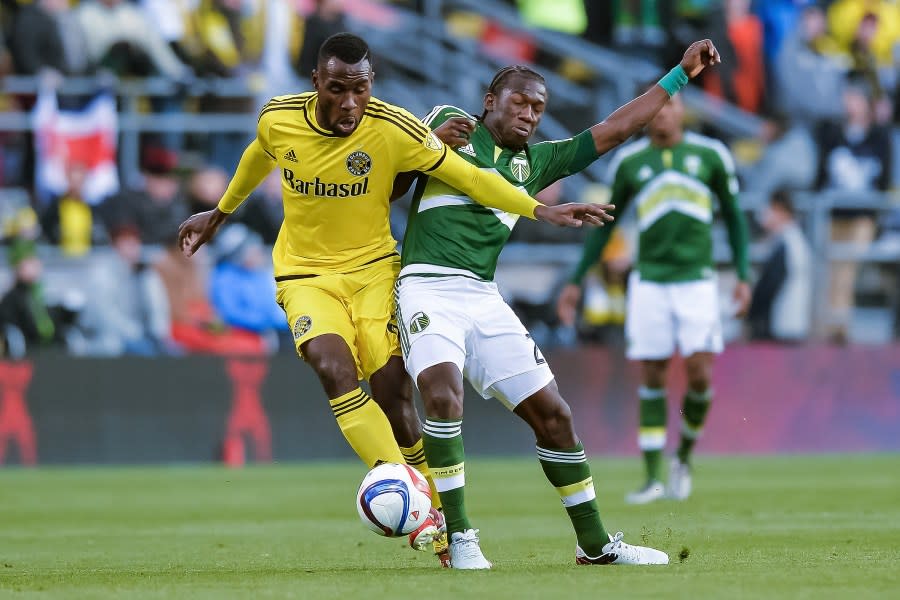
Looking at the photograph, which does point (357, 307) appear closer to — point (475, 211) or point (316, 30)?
point (475, 211)

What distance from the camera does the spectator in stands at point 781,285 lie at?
17828 mm

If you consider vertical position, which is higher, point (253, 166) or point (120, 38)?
point (253, 166)

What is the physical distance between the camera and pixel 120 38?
18156 mm

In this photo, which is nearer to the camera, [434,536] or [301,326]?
[434,536]

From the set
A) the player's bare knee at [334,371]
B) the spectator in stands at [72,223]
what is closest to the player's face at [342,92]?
the player's bare knee at [334,371]

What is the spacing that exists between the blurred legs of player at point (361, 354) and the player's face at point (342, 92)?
78 centimetres

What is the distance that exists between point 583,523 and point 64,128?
11381 mm

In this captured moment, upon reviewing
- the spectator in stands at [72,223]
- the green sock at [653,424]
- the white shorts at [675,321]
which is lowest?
the spectator in stands at [72,223]

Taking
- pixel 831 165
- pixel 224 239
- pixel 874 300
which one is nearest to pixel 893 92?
pixel 831 165

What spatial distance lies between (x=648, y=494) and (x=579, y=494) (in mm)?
4507

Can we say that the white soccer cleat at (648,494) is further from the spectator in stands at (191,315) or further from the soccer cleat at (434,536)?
the spectator in stands at (191,315)

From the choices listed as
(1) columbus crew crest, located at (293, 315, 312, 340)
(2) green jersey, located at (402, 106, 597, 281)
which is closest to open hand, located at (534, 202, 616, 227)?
(2) green jersey, located at (402, 106, 597, 281)

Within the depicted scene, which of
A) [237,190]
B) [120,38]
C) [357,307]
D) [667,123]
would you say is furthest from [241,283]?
[357,307]

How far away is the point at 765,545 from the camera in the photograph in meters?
8.33
